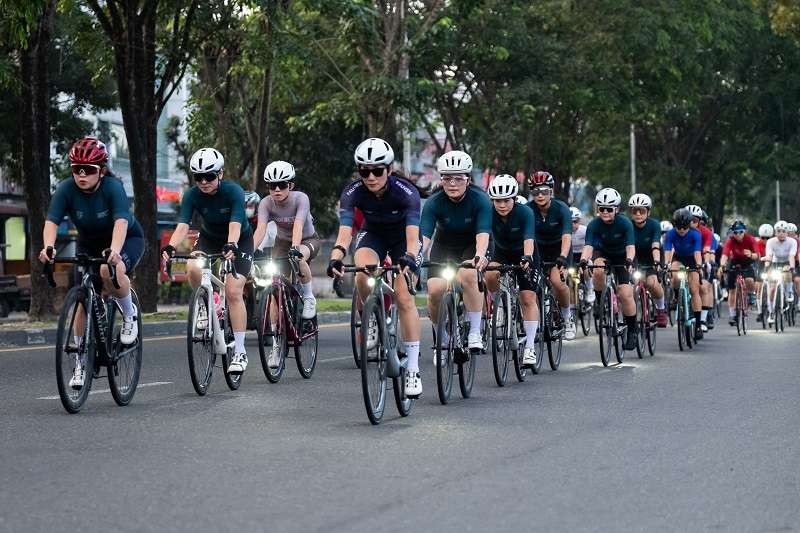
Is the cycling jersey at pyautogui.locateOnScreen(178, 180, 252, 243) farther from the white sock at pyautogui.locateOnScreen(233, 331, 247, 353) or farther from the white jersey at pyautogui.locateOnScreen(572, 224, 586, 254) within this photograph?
the white jersey at pyautogui.locateOnScreen(572, 224, 586, 254)

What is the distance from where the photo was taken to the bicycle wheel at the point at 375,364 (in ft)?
34.0

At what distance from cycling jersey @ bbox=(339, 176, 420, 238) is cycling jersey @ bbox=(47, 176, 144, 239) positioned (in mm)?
1540

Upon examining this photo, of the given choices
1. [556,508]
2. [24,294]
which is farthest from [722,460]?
[24,294]

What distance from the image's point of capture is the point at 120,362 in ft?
38.8

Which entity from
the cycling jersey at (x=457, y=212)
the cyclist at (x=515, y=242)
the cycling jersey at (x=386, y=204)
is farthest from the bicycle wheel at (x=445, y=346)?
the cyclist at (x=515, y=242)

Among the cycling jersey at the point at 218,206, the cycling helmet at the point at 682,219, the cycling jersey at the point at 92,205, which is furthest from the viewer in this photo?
the cycling helmet at the point at 682,219

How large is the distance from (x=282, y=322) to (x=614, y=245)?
487 cm

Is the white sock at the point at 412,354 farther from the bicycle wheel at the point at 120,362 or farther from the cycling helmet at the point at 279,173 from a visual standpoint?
the cycling helmet at the point at 279,173

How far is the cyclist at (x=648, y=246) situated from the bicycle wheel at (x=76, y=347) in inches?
348

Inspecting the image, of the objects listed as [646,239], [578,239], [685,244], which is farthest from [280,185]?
[578,239]

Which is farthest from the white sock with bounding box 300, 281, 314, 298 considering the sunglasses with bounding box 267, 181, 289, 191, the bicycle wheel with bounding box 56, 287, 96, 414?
the bicycle wheel with bounding box 56, 287, 96, 414

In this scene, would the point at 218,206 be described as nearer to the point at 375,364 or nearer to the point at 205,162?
the point at 205,162

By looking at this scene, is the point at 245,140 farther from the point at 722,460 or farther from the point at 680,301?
the point at 722,460

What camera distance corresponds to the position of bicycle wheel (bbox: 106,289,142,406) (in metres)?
11.6
